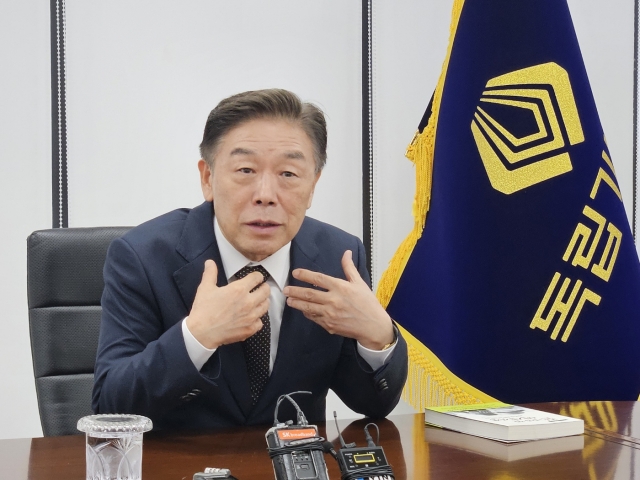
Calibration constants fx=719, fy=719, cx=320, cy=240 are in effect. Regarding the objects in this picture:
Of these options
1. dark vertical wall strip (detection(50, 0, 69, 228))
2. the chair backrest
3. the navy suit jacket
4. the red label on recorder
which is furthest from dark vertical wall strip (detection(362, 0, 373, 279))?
the red label on recorder

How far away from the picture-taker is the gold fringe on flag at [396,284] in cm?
234

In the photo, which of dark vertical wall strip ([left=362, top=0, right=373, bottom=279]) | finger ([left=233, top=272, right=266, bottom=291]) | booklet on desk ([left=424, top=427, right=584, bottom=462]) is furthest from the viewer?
dark vertical wall strip ([left=362, top=0, right=373, bottom=279])

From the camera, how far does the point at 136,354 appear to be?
1507 millimetres

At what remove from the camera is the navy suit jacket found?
144cm

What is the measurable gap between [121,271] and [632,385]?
5.44 feet

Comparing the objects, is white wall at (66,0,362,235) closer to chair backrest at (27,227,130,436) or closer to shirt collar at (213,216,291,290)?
chair backrest at (27,227,130,436)

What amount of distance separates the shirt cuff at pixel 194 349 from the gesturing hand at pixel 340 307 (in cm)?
23

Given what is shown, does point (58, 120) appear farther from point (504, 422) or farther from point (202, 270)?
point (504, 422)

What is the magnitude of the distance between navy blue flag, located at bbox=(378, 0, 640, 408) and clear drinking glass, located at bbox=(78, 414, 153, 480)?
1487 millimetres

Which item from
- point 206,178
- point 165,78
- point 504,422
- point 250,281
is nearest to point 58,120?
point 165,78

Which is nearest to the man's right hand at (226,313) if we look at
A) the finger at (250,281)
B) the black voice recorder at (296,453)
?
the finger at (250,281)

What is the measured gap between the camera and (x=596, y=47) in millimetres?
3254

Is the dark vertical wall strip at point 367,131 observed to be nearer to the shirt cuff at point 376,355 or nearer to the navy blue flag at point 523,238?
the navy blue flag at point 523,238

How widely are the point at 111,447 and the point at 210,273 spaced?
0.54 m
